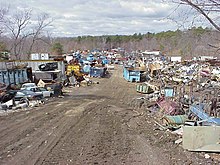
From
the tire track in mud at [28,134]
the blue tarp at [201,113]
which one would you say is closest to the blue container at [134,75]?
the tire track in mud at [28,134]

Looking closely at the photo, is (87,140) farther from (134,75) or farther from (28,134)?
(134,75)

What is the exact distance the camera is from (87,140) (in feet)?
30.1

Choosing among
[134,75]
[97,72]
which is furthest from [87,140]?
[97,72]

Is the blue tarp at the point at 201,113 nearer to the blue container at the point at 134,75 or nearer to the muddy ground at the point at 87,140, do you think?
the muddy ground at the point at 87,140

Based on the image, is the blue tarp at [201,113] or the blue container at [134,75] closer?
the blue tarp at [201,113]

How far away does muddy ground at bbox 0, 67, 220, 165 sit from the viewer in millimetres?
7539

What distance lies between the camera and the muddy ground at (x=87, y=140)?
754 centimetres

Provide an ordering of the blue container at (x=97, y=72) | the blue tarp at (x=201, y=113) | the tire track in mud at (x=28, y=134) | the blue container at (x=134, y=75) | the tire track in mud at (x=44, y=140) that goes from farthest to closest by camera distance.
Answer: the blue container at (x=97, y=72)
the blue container at (x=134, y=75)
the blue tarp at (x=201, y=113)
the tire track in mud at (x=28, y=134)
the tire track in mud at (x=44, y=140)

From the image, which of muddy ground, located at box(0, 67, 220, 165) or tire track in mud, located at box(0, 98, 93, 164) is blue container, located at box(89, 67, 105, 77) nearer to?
muddy ground, located at box(0, 67, 220, 165)

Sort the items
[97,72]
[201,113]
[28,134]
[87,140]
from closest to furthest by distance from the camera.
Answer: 1. [87,140]
2. [28,134]
3. [201,113]
4. [97,72]

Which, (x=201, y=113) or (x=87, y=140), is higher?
(x=201, y=113)

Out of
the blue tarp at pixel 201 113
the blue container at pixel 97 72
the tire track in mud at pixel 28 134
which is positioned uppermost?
the blue tarp at pixel 201 113

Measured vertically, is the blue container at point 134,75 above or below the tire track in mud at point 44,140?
below

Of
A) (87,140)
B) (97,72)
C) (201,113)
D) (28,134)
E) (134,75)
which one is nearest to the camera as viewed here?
(87,140)
